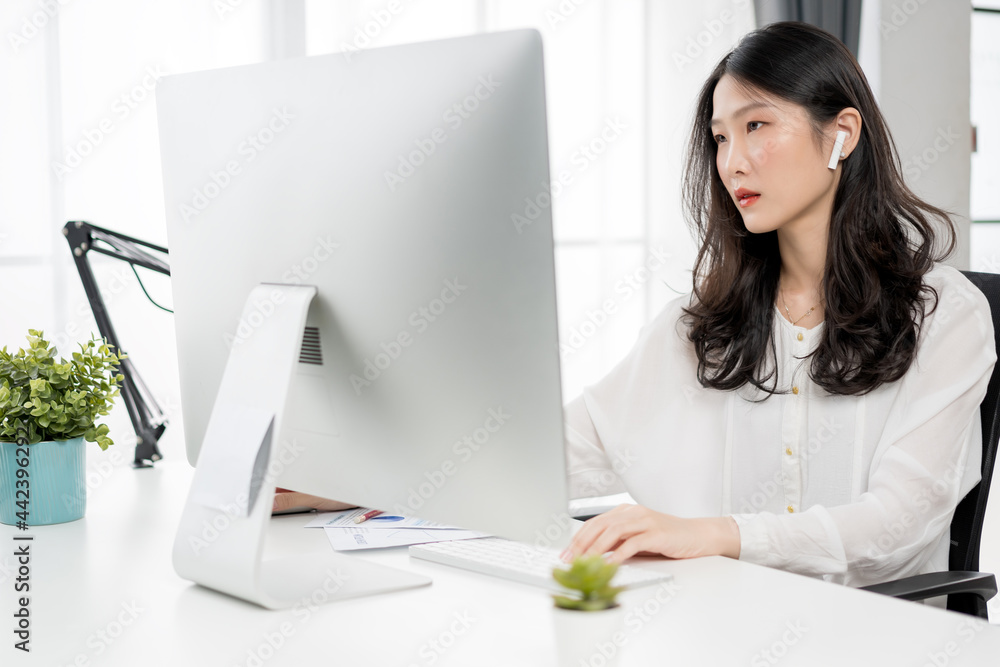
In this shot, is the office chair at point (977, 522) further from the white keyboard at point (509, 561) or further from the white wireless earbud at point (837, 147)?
the white keyboard at point (509, 561)

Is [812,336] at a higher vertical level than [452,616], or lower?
higher

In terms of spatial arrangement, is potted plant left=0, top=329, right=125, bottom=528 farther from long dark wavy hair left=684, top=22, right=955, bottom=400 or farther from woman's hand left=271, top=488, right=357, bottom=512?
long dark wavy hair left=684, top=22, right=955, bottom=400

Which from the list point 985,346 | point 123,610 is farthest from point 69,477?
point 985,346

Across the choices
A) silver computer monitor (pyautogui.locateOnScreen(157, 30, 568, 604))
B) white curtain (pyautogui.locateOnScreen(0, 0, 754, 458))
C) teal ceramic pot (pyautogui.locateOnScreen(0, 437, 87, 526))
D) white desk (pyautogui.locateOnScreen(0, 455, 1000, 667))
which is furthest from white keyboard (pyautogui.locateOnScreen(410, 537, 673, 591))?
white curtain (pyautogui.locateOnScreen(0, 0, 754, 458))

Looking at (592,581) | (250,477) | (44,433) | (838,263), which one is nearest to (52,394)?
(44,433)

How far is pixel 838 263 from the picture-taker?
4.72ft

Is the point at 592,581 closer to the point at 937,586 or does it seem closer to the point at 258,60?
the point at 937,586

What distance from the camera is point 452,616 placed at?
2.84ft

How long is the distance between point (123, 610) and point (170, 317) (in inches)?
73.2

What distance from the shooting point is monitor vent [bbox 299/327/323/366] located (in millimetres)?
901

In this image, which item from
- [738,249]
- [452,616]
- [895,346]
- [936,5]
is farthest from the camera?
[936,5]

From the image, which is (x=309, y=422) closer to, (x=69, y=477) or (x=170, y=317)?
(x=69, y=477)

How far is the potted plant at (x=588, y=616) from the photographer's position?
1.95 ft

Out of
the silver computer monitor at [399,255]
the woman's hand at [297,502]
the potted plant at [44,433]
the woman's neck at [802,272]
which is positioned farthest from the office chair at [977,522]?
the potted plant at [44,433]
